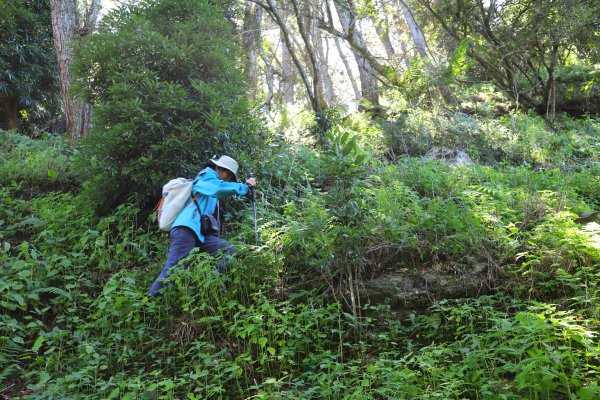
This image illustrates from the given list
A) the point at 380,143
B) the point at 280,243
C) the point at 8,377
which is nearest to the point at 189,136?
the point at 280,243

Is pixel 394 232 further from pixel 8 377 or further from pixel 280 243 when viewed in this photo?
pixel 8 377

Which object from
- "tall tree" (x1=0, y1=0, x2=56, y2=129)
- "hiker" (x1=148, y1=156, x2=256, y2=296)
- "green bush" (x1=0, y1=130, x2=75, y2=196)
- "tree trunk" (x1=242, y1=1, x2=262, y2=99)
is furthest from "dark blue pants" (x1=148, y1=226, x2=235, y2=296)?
"tall tree" (x1=0, y1=0, x2=56, y2=129)

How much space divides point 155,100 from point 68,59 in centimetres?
588

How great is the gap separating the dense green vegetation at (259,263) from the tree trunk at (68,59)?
2.30m

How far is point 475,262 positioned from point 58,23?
11.4 meters

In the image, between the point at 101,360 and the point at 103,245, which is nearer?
the point at 101,360

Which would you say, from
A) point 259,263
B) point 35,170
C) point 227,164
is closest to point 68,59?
point 35,170

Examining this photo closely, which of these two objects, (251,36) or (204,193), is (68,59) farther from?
(204,193)

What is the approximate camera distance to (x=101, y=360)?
5.04 meters

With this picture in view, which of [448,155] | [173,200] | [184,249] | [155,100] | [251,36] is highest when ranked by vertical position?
[251,36]

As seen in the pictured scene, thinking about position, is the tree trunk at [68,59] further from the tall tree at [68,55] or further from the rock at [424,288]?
the rock at [424,288]

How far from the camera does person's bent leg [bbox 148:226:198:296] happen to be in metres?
5.62

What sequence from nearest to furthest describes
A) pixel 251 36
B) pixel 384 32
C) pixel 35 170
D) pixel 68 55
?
pixel 35 170
pixel 68 55
pixel 251 36
pixel 384 32

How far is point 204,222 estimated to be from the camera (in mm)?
6012
